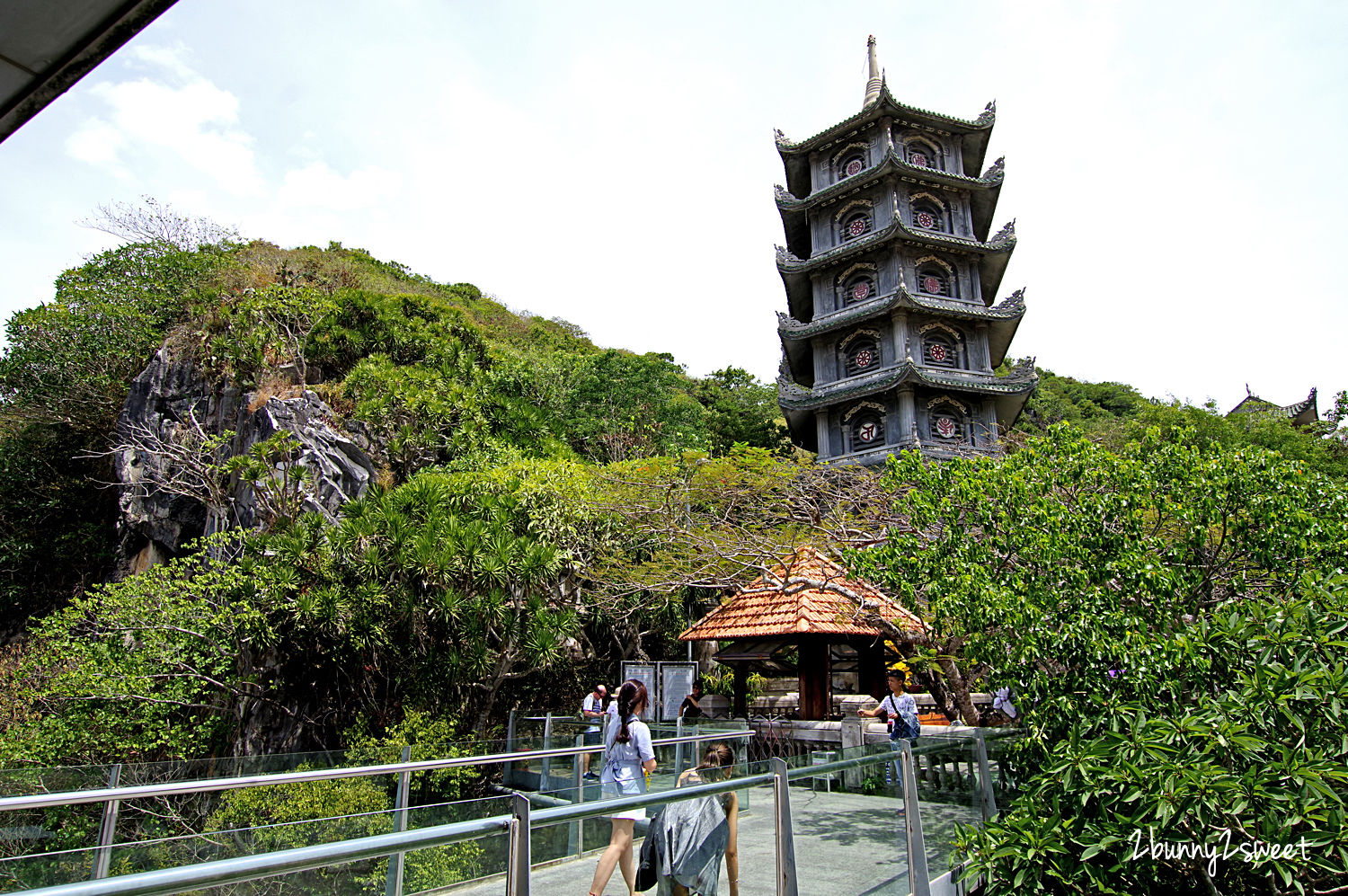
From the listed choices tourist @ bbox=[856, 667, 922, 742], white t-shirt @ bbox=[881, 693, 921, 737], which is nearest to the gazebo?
tourist @ bbox=[856, 667, 922, 742]

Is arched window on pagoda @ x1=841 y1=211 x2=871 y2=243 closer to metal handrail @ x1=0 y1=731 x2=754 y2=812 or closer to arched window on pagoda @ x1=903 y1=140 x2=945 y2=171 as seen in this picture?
arched window on pagoda @ x1=903 y1=140 x2=945 y2=171

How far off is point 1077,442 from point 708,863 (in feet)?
19.5

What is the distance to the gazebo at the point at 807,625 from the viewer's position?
10.9m

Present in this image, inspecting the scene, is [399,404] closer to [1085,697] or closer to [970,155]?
[1085,697]

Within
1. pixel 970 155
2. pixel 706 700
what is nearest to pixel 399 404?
pixel 706 700

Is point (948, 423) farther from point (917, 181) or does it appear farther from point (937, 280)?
point (917, 181)

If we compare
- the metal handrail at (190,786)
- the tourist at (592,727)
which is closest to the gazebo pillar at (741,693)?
the tourist at (592,727)

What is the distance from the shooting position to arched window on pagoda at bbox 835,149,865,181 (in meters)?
23.0

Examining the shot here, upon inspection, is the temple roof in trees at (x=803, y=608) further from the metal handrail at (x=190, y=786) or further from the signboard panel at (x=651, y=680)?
the metal handrail at (x=190, y=786)

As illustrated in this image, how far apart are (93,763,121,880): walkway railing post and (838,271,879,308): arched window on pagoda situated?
2013 centimetres

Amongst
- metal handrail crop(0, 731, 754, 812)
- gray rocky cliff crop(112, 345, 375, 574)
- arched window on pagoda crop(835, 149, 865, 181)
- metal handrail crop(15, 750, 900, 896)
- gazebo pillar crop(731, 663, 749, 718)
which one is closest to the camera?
metal handrail crop(15, 750, 900, 896)

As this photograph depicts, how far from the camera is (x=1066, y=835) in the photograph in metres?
4.55

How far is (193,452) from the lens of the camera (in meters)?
17.4

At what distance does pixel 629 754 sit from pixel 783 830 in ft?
4.68
